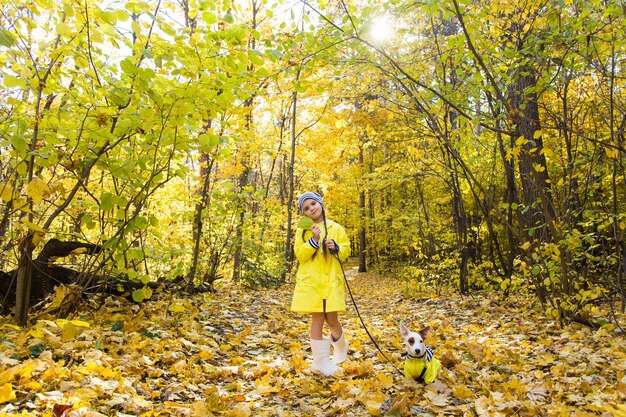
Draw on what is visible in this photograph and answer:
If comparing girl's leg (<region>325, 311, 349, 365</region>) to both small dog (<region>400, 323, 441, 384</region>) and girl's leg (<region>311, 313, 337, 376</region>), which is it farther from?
small dog (<region>400, 323, 441, 384</region>)

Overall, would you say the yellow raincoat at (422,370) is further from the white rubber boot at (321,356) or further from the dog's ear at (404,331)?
the white rubber boot at (321,356)

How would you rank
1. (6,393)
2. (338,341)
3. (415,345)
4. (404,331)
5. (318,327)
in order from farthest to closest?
(338,341)
(318,327)
(404,331)
(415,345)
(6,393)

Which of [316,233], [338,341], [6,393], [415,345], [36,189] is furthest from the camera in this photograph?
[338,341]

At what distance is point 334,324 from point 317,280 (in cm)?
50

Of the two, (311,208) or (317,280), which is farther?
(311,208)

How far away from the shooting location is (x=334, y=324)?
3996 mm

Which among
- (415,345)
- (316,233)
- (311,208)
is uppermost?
(311,208)

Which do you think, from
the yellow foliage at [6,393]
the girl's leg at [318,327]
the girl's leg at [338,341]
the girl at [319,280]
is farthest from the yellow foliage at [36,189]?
the girl's leg at [338,341]

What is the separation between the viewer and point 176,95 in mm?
3412

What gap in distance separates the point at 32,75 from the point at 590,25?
4.37 metres

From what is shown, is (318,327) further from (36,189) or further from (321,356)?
(36,189)

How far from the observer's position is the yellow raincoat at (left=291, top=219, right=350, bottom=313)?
379 centimetres

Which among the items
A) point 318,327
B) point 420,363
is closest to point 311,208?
point 318,327

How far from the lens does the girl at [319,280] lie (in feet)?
12.5
